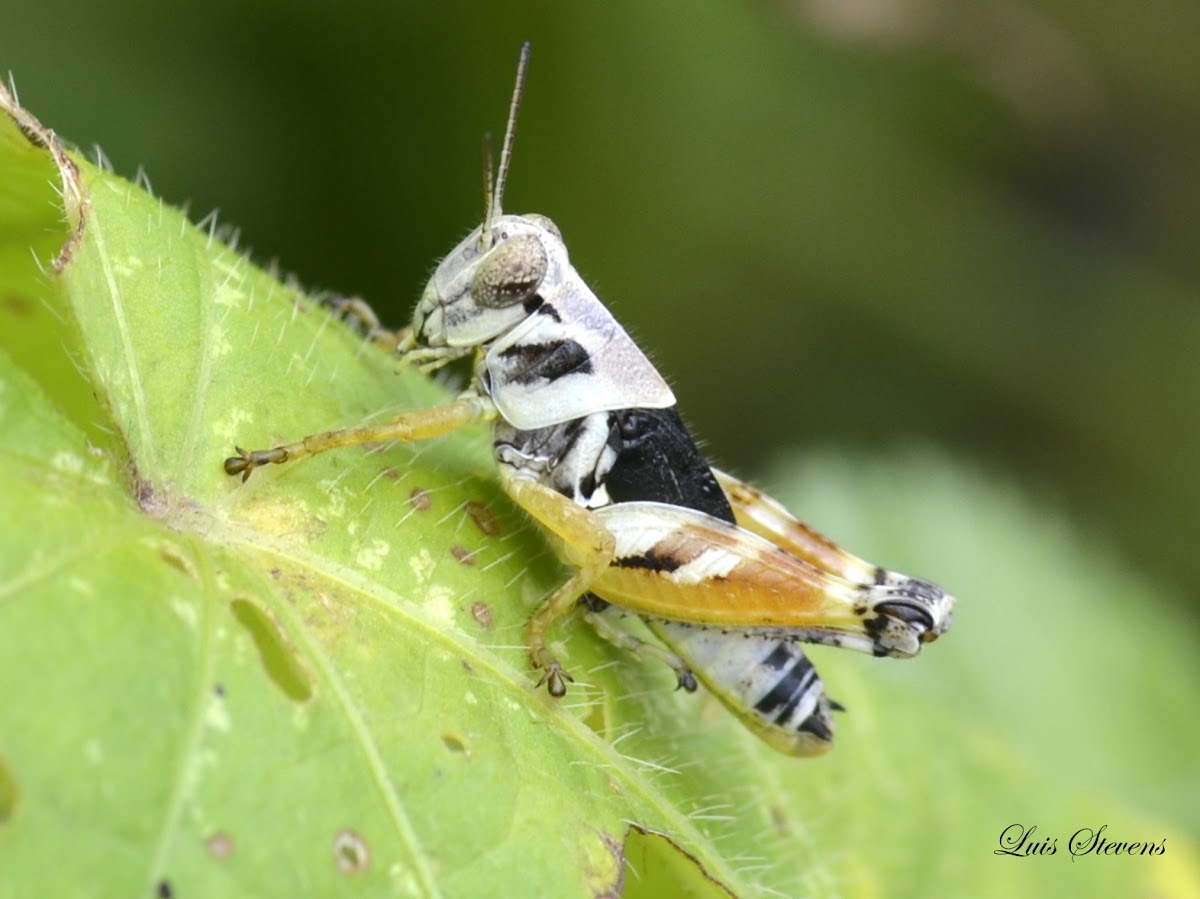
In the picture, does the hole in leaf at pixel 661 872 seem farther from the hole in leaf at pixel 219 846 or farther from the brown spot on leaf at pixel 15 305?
the brown spot on leaf at pixel 15 305

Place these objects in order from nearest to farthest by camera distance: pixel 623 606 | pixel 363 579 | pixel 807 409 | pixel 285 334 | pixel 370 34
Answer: pixel 363 579
pixel 285 334
pixel 623 606
pixel 370 34
pixel 807 409

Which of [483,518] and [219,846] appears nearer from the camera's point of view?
[219,846]

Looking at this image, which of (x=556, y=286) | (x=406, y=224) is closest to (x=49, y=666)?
(x=556, y=286)

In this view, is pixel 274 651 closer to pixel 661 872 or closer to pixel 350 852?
pixel 350 852

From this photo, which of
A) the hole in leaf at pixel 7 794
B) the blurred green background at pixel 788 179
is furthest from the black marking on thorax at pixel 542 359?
the blurred green background at pixel 788 179

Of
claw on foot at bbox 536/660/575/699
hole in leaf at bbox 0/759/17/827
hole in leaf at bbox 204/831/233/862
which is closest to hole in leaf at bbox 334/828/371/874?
hole in leaf at bbox 204/831/233/862

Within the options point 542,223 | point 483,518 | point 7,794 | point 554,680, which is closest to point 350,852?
point 7,794

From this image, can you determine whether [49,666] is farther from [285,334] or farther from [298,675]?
[285,334]
